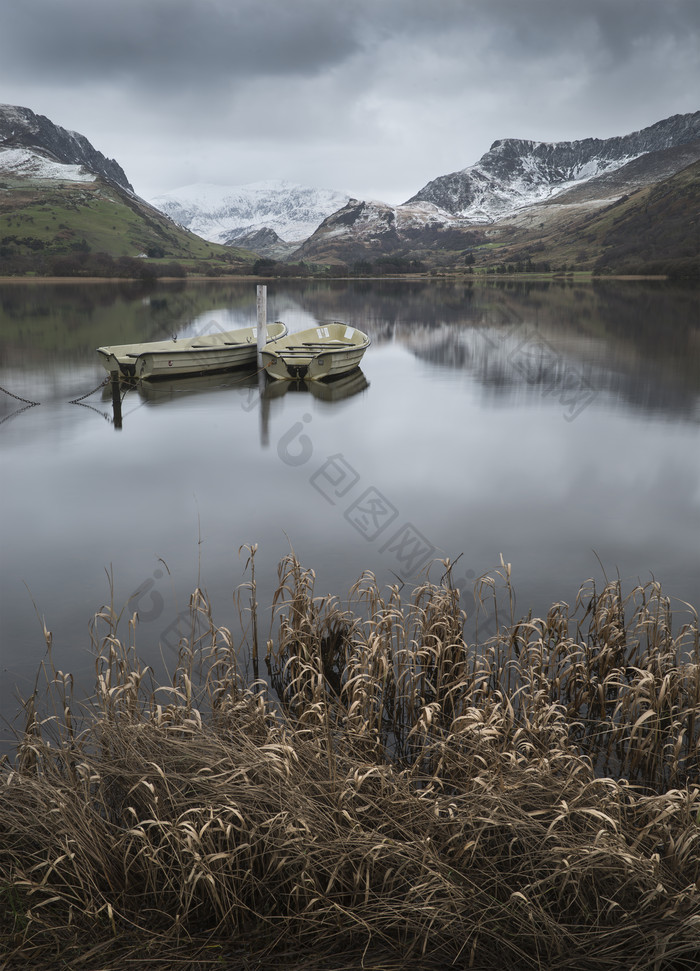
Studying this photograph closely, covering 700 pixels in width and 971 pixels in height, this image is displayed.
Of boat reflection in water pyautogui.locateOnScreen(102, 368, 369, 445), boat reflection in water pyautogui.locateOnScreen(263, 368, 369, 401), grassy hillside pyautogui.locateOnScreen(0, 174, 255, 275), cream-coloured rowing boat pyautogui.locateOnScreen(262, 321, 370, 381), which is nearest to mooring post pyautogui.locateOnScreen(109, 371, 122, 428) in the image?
boat reflection in water pyautogui.locateOnScreen(102, 368, 369, 445)

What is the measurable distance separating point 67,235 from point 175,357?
15291cm

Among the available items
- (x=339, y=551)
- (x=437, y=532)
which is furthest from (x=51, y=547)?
(x=437, y=532)

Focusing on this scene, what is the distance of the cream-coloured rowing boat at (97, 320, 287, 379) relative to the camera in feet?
84.6

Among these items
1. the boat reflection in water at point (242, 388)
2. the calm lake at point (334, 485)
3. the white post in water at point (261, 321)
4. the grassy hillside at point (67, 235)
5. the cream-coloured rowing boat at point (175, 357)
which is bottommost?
the calm lake at point (334, 485)

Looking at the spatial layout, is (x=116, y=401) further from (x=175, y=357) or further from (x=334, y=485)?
(x=334, y=485)

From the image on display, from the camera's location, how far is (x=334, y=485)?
46.5 ft

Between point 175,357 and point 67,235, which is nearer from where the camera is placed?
point 175,357

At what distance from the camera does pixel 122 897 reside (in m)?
3.90

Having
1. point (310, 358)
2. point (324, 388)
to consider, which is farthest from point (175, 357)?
point (324, 388)

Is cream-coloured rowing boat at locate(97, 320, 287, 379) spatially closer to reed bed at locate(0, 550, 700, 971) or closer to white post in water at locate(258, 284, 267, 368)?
white post in water at locate(258, 284, 267, 368)

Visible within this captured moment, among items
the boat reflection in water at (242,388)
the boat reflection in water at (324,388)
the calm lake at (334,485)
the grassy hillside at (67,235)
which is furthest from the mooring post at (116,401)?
the grassy hillside at (67,235)

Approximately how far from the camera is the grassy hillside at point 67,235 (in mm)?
131750

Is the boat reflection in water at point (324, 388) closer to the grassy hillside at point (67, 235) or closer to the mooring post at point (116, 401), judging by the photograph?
the mooring post at point (116, 401)

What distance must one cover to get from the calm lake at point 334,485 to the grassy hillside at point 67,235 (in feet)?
371
